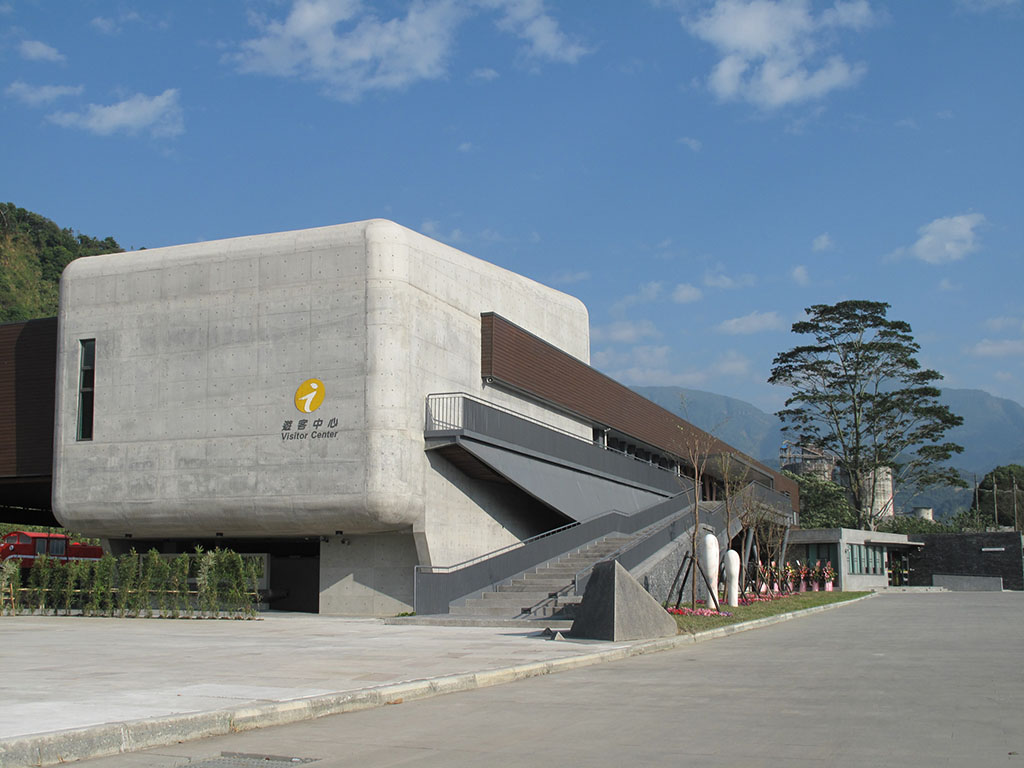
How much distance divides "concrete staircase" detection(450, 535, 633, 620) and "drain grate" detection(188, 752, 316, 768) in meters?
15.7

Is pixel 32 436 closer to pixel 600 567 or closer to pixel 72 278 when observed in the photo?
pixel 72 278

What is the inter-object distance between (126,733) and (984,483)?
5603 inches

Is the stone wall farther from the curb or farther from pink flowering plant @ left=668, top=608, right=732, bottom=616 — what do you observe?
the curb

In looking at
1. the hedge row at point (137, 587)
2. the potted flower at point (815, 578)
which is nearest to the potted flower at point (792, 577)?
the potted flower at point (815, 578)

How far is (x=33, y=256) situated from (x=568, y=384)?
73.0 metres

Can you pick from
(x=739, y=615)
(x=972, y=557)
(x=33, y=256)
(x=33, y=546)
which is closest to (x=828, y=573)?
(x=972, y=557)

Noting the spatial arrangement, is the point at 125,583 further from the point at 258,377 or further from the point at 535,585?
the point at 535,585

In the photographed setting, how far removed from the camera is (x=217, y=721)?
333 inches

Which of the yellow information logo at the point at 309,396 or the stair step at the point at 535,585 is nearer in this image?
the stair step at the point at 535,585

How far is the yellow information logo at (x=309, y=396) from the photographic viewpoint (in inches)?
1166

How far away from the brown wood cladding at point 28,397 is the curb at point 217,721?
27.3m

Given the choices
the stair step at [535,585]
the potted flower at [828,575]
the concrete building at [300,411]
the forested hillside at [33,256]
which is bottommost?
the potted flower at [828,575]

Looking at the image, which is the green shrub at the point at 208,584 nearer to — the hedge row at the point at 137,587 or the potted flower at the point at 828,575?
the hedge row at the point at 137,587

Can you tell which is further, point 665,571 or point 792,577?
point 792,577
